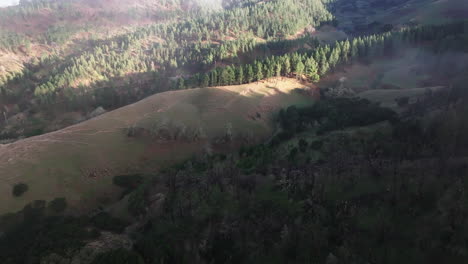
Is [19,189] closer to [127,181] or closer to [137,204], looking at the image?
[127,181]

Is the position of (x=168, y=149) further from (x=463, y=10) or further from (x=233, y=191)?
(x=463, y=10)

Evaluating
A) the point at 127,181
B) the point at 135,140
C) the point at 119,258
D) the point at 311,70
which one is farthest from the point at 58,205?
the point at 311,70

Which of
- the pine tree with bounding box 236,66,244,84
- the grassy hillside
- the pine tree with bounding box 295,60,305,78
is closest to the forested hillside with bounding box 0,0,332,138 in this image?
Answer: the pine tree with bounding box 236,66,244,84

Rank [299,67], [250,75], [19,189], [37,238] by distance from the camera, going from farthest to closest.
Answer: [299,67] < [250,75] < [19,189] < [37,238]

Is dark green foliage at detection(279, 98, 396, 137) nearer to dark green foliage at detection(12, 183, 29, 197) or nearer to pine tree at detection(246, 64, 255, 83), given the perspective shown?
pine tree at detection(246, 64, 255, 83)

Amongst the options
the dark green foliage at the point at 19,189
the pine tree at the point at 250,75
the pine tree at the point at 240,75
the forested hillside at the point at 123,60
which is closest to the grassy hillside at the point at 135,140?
the dark green foliage at the point at 19,189

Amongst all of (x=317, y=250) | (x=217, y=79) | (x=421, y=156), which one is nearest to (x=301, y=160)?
(x=421, y=156)
